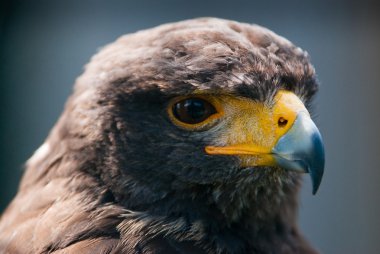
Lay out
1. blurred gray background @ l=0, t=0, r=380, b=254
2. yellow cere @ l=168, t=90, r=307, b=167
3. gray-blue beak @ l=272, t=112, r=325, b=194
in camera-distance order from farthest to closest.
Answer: blurred gray background @ l=0, t=0, r=380, b=254
yellow cere @ l=168, t=90, r=307, b=167
gray-blue beak @ l=272, t=112, r=325, b=194

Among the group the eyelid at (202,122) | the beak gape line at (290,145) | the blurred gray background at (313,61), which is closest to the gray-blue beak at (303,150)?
the beak gape line at (290,145)

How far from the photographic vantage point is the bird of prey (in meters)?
2.08

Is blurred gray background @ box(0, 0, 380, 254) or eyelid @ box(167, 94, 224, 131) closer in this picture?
eyelid @ box(167, 94, 224, 131)

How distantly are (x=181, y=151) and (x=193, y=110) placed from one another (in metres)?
0.14

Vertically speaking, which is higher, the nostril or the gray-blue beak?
the nostril

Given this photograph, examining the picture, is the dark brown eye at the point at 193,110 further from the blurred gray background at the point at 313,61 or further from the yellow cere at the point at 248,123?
the blurred gray background at the point at 313,61

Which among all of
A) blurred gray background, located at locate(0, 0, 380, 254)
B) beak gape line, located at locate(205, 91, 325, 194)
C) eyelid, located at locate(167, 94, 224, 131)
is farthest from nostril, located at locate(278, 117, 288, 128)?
blurred gray background, located at locate(0, 0, 380, 254)

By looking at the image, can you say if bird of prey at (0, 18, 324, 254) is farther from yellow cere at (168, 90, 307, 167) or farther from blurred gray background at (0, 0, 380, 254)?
blurred gray background at (0, 0, 380, 254)

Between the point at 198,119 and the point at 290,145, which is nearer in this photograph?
the point at 290,145

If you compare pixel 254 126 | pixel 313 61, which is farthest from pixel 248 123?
pixel 313 61

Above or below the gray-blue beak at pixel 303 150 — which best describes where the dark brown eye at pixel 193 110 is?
above

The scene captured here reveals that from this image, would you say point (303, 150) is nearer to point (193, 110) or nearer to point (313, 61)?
point (193, 110)

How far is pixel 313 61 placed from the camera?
15.7 ft

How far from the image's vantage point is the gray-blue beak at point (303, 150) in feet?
6.52
